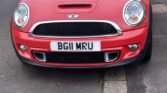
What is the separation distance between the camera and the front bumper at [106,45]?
4211 millimetres

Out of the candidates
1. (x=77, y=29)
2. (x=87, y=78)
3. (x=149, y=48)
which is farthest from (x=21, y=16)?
(x=149, y=48)

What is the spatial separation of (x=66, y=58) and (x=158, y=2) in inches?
140

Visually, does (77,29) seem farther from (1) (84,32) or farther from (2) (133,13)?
(2) (133,13)

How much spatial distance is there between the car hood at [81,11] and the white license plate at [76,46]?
27cm

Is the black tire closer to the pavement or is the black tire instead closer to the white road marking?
the pavement

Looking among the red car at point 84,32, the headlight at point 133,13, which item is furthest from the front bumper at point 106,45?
the headlight at point 133,13

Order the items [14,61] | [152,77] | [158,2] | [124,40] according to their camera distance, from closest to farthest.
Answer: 1. [124,40]
2. [152,77]
3. [14,61]
4. [158,2]

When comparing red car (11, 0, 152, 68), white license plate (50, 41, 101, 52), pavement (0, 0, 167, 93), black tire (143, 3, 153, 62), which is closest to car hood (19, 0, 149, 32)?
red car (11, 0, 152, 68)

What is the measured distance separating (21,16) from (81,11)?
751mm

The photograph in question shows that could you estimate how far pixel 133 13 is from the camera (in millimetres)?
4320

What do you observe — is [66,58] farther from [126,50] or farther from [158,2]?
[158,2]

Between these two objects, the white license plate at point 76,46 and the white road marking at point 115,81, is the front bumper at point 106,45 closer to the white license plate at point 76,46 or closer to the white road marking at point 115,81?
the white license plate at point 76,46

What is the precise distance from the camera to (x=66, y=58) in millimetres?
4391

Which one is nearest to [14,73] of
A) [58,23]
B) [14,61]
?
[14,61]
